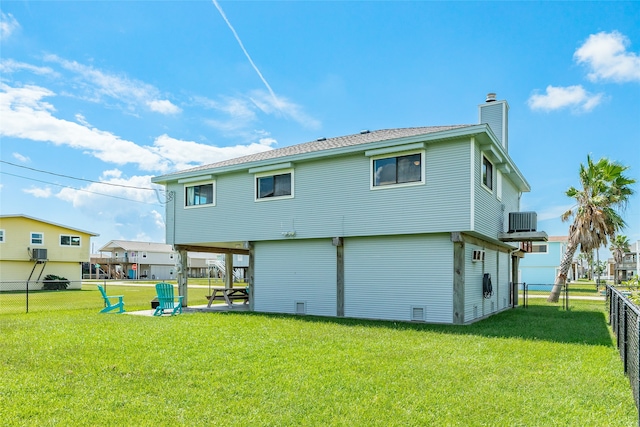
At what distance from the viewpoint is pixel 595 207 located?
1945 centimetres

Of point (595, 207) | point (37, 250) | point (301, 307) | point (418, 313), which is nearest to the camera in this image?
point (418, 313)

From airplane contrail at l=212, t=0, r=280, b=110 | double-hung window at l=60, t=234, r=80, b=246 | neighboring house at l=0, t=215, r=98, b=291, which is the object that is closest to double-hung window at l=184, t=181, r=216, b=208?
airplane contrail at l=212, t=0, r=280, b=110

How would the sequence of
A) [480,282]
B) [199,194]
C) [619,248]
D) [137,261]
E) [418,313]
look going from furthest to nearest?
[137,261] < [619,248] < [199,194] < [480,282] < [418,313]

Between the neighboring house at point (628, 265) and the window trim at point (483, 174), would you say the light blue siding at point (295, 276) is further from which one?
the neighboring house at point (628, 265)

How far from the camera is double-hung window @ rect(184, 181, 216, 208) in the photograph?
15.7m

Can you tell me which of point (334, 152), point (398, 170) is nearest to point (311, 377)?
point (398, 170)

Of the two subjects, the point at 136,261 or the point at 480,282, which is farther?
the point at 136,261

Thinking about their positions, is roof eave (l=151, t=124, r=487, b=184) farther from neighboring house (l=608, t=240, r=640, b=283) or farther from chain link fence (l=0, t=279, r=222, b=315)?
neighboring house (l=608, t=240, r=640, b=283)

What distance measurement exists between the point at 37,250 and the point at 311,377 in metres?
32.4

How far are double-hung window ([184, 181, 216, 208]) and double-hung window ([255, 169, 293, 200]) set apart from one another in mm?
2086

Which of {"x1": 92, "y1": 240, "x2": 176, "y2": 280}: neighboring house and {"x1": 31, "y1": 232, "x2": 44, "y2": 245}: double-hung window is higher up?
{"x1": 31, "y1": 232, "x2": 44, "y2": 245}: double-hung window

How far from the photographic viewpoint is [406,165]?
11.8m

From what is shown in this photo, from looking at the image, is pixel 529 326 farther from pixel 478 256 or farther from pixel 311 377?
pixel 311 377

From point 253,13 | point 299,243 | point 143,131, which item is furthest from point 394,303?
point 143,131
